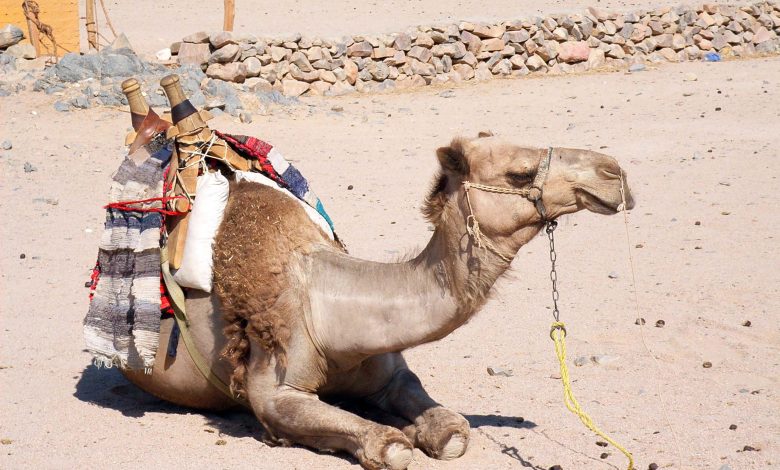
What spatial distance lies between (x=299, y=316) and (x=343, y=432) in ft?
1.91

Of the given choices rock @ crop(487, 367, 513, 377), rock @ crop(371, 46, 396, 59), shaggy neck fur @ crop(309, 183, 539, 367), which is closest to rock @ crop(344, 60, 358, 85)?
rock @ crop(371, 46, 396, 59)

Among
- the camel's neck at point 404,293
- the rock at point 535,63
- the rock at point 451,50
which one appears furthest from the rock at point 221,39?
the camel's neck at point 404,293

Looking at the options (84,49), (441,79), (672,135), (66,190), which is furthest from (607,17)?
(66,190)

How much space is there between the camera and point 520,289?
8023 millimetres

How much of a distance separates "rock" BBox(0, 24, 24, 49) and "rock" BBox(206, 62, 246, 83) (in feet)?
11.6

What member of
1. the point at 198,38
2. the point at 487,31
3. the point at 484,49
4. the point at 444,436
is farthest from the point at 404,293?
the point at 487,31

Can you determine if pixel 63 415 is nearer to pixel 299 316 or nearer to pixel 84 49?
pixel 299 316

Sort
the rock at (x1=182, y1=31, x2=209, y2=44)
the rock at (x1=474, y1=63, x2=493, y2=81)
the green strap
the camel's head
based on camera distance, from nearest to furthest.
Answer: the camel's head, the green strap, the rock at (x1=182, y1=31, x2=209, y2=44), the rock at (x1=474, y1=63, x2=493, y2=81)

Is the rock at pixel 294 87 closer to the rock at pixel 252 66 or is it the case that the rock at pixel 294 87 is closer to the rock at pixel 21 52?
the rock at pixel 252 66

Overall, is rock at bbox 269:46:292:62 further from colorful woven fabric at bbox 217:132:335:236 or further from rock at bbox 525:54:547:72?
colorful woven fabric at bbox 217:132:335:236

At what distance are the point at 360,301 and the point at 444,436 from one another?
765mm

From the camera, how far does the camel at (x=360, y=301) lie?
4.34m

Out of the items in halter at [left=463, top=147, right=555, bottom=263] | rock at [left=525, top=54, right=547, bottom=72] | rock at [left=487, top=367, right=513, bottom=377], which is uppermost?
halter at [left=463, top=147, right=555, bottom=263]

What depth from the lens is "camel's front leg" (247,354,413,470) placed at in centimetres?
473
